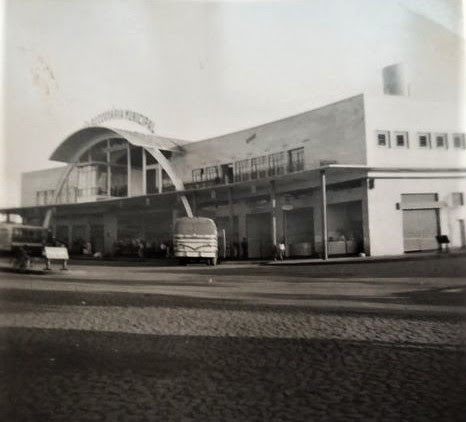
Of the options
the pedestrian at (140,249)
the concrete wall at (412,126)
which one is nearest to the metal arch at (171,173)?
the pedestrian at (140,249)

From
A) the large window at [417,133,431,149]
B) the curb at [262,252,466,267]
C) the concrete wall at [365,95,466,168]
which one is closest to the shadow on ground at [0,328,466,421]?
the curb at [262,252,466,267]

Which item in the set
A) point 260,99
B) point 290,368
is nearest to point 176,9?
point 260,99

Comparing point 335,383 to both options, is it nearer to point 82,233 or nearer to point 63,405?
point 63,405

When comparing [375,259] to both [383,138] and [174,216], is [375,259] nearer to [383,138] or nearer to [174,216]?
[383,138]

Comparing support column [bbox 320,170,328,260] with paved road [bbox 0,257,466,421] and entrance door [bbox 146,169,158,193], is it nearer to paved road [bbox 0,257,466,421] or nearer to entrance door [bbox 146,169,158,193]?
paved road [bbox 0,257,466,421]

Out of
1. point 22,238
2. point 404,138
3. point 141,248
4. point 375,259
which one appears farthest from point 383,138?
point 22,238
